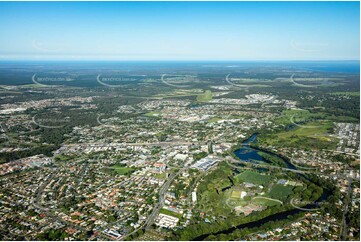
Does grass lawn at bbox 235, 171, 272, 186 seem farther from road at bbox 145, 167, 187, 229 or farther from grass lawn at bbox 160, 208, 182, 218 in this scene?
grass lawn at bbox 160, 208, 182, 218

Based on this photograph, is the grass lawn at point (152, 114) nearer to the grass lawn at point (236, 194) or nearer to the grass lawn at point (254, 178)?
the grass lawn at point (254, 178)

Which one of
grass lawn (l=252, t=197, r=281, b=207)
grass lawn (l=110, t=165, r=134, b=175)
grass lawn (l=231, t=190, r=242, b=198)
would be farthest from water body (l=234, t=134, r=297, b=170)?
grass lawn (l=110, t=165, r=134, b=175)

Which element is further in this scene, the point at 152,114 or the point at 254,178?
the point at 152,114

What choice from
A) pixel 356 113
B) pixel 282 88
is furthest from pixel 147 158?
pixel 282 88

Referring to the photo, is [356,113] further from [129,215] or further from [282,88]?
[129,215]

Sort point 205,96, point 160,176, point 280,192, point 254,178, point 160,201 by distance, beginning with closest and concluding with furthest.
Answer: point 160,201, point 280,192, point 254,178, point 160,176, point 205,96

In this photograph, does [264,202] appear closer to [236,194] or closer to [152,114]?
[236,194]

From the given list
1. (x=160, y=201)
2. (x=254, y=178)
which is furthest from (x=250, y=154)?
(x=160, y=201)
